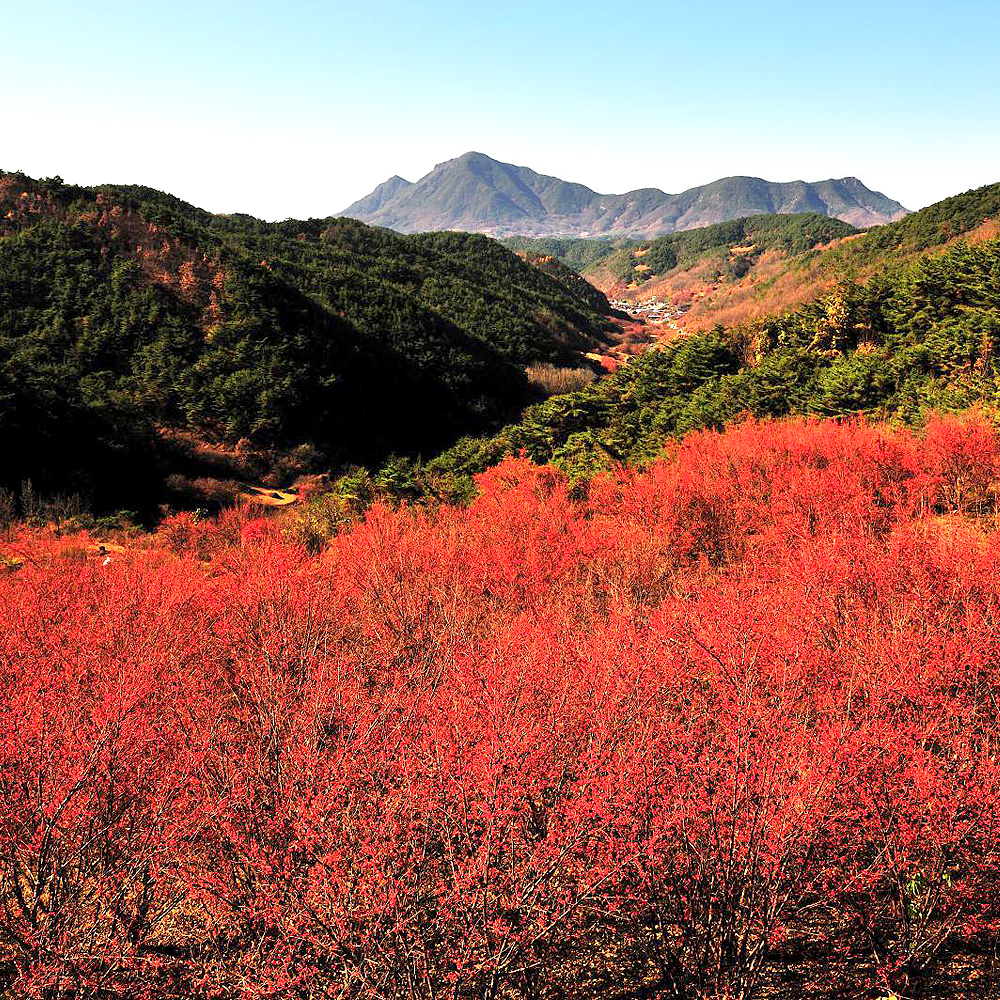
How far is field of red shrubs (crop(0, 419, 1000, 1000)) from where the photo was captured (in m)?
8.92

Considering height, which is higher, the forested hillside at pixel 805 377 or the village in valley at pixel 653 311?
A: the village in valley at pixel 653 311

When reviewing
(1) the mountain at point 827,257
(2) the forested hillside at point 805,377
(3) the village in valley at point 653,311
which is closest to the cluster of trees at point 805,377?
(2) the forested hillside at point 805,377

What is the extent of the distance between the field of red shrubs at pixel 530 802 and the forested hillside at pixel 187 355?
30.8 m

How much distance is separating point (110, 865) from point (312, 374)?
55.6 m

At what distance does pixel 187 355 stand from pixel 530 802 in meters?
60.9

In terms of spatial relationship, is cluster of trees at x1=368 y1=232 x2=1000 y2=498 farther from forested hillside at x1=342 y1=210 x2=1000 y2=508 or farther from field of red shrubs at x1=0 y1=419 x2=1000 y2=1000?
field of red shrubs at x1=0 y1=419 x2=1000 y2=1000

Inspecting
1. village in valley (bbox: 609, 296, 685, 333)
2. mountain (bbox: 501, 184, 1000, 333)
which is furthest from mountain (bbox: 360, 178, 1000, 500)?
village in valley (bbox: 609, 296, 685, 333)

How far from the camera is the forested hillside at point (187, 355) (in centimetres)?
4409

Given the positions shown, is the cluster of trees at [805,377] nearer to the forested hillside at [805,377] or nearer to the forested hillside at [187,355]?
the forested hillside at [805,377]

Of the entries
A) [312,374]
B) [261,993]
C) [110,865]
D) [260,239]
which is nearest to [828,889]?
[261,993]

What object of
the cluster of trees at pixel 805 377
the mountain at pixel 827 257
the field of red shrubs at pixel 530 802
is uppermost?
the mountain at pixel 827 257

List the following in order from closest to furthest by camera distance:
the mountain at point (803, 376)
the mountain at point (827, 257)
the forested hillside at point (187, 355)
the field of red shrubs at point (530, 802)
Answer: the field of red shrubs at point (530, 802), the mountain at point (803, 376), the forested hillside at point (187, 355), the mountain at point (827, 257)

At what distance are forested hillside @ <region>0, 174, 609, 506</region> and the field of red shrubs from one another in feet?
101

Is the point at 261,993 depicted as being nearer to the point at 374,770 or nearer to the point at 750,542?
the point at 374,770
